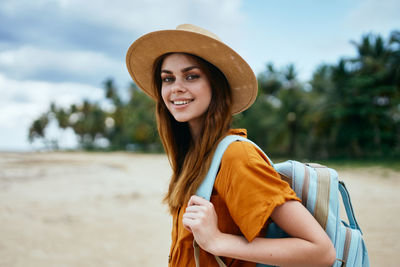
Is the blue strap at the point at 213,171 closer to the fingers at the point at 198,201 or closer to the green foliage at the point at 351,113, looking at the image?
the fingers at the point at 198,201

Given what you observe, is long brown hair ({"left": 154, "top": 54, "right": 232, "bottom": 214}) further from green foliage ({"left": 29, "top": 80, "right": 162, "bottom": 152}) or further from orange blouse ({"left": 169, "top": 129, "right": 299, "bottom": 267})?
green foliage ({"left": 29, "top": 80, "right": 162, "bottom": 152})

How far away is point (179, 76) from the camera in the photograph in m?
1.29

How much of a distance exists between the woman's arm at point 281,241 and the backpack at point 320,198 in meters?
0.08

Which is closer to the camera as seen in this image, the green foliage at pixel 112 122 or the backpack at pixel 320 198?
the backpack at pixel 320 198

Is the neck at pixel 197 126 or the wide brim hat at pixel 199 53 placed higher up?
the wide brim hat at pixel 199 53

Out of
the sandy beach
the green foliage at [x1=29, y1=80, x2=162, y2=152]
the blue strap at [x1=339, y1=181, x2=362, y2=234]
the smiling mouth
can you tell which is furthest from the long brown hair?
the green foliage at [x1=29, y1=80, x2=162, y2=152]

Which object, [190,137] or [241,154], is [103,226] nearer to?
[190,137]

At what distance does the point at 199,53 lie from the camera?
1.24 metres

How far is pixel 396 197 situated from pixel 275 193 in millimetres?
8829

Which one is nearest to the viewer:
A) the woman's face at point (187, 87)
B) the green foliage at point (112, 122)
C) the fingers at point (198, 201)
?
the fingers at point (198, 201)

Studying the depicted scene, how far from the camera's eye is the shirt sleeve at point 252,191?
0.89m

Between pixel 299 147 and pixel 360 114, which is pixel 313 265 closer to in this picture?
pixel 360 114

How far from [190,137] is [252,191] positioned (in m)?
0.79

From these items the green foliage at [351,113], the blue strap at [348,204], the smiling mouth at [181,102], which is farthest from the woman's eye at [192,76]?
the green foliage at [351,113]
